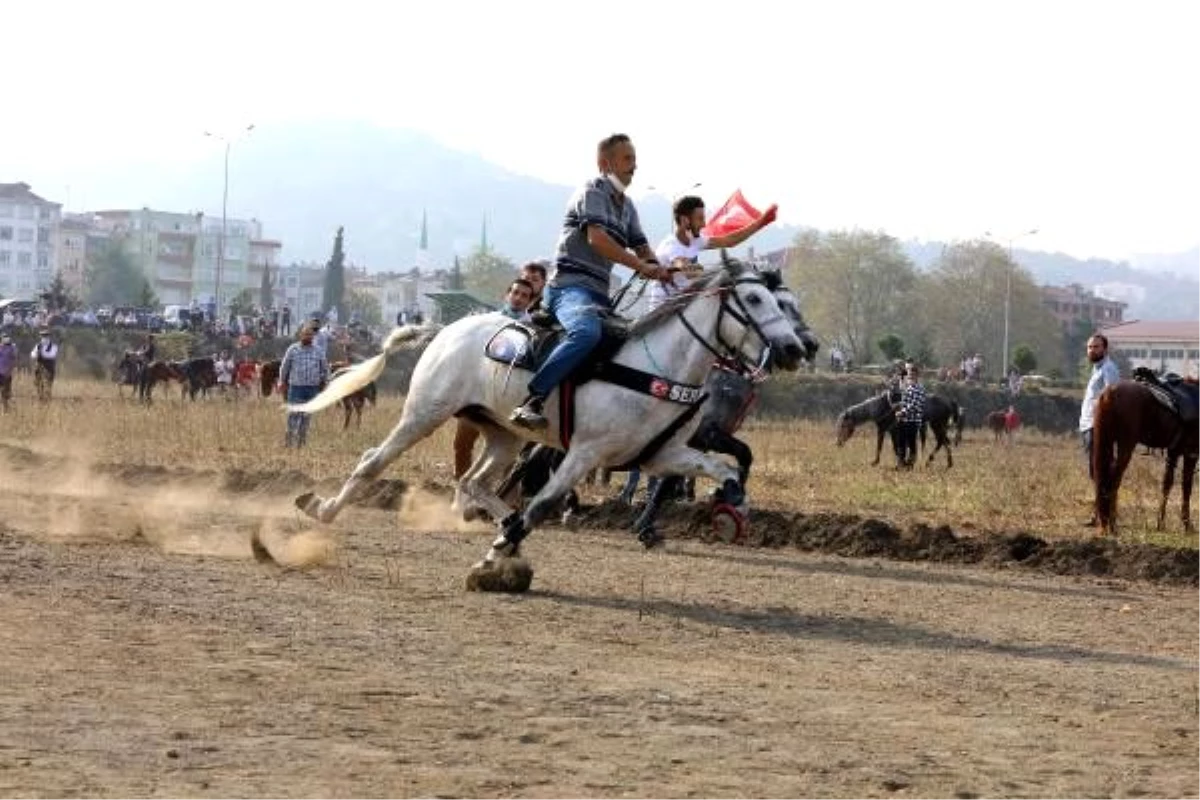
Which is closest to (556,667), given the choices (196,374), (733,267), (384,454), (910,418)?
(733,267)

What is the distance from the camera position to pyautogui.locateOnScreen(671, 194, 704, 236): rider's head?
1569cm

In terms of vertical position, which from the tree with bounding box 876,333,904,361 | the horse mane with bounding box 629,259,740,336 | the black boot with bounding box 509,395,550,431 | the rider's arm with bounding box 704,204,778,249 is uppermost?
the tree with bounding box 876,333,904,361

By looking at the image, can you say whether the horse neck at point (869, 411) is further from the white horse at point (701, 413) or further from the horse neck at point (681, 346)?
the horse neck at point (681, 346)

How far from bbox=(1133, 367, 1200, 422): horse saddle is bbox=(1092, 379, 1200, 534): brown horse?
55 millimetres

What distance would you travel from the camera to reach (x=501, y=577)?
41.5 ft

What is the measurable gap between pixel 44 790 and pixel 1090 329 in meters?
199

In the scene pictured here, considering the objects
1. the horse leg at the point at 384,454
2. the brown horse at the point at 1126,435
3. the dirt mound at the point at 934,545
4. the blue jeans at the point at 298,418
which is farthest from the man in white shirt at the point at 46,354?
the horse leg at the point at 384,454

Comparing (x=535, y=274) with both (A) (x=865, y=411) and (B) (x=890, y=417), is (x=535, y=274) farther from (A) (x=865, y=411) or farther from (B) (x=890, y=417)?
(A) (x=865, y=411)

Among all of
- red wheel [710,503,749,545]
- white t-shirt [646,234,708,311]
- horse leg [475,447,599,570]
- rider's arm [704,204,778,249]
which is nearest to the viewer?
red wheel [710,503,749,545]

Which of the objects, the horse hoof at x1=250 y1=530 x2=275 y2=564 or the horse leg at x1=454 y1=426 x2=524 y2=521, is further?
the horse leg at x1=454 y1=426 x2=524 y2=521

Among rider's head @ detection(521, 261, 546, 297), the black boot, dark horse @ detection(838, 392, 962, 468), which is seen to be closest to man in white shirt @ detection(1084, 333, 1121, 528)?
rider's head @ detection(521, 261, 546, 297)

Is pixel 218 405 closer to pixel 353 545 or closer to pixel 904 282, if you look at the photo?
pixel 353 545

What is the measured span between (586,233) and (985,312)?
158 metres

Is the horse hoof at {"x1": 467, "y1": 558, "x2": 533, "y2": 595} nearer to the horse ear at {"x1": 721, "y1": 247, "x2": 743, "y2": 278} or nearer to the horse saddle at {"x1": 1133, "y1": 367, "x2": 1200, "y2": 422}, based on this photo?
the horse ear at {"x1": 721, "y1": 247, "x2": 743, "y2": 278}
